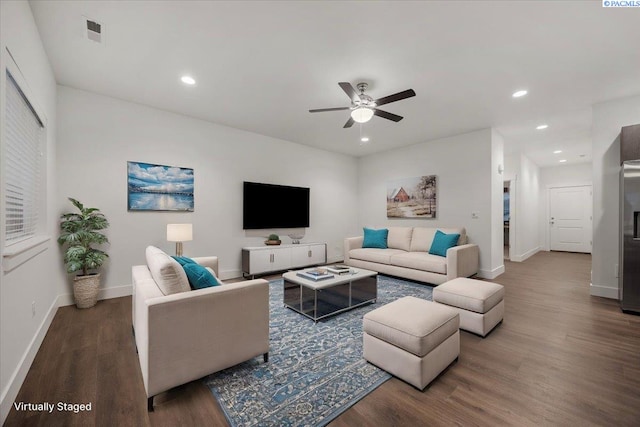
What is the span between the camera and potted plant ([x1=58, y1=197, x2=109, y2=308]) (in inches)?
120

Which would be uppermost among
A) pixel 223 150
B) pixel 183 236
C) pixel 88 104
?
pixel 88 104

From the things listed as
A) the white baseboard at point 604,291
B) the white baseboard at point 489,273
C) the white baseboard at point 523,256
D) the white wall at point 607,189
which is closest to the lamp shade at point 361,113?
the white wall at point 607,189

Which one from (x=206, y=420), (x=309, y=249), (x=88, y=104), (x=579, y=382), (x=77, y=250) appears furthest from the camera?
(x=309, y=249)

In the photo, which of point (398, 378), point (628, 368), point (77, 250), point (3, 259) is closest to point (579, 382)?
point (628, 368)

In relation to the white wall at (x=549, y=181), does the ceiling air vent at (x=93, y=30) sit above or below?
above

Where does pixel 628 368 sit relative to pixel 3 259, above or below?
below

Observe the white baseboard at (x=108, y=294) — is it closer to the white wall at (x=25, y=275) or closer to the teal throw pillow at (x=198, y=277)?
the white wall at (x=25, y=275)

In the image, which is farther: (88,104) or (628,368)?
(88,104)

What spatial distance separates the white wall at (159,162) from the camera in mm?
3355

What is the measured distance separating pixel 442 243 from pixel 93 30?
501 cm

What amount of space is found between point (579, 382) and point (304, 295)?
8.00 feet

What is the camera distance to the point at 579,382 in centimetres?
183

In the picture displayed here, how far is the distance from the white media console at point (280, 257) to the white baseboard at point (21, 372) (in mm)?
2488

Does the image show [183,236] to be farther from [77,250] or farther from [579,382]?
[579,382]
